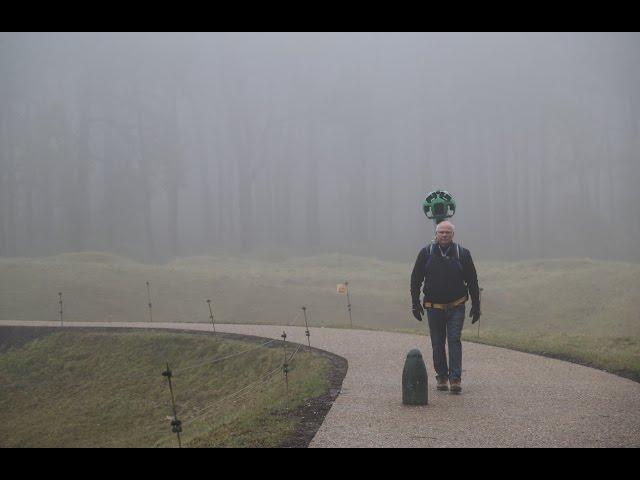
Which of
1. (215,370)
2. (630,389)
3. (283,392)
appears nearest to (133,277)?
(215,370)

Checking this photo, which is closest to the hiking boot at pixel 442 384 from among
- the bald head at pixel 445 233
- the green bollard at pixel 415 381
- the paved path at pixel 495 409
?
the paved path at pixel 495 409

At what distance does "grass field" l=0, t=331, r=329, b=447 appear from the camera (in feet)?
32.8

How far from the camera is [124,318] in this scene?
31.5 metres

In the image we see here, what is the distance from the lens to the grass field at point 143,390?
32.8 ft

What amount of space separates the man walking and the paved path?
2.36 feet

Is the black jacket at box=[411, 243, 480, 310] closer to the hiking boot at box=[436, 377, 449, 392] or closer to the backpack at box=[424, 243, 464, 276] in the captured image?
the backpack at box=[424, 243, 464, 276]

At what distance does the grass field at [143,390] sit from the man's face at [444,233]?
295 cm

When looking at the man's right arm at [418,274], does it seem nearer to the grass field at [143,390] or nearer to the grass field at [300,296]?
the grass field at [143,390]

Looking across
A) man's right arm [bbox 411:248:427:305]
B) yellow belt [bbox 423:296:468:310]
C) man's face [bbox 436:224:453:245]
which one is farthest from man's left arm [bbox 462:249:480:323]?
man's right arm [bbox 411:248:427:305]

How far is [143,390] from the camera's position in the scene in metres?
16.2

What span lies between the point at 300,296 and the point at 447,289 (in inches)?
1042

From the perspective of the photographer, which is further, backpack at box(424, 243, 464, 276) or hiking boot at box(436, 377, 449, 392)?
hiking boot at box(436, 377, 449, 392)
